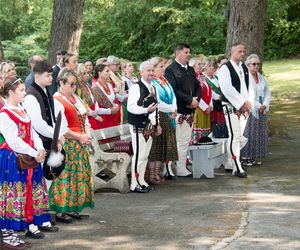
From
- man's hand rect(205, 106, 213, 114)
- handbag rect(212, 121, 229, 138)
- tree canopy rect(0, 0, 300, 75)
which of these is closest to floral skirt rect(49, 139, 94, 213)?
man's hand rect(205, 106, 213, 114)

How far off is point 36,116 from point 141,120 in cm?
234

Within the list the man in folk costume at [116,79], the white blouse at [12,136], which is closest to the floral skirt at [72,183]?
the white blouse at [12,136]

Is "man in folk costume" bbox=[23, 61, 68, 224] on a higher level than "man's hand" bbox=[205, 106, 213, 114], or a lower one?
higher

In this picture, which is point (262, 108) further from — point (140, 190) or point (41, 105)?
point (41, 105)

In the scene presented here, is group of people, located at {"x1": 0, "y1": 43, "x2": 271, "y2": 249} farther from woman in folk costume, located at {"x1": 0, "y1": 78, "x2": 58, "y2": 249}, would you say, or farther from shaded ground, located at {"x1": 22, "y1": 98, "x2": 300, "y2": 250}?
shaded ground, located at {"x1": 22, "y1": 98, "x2": 300, "y2": 250}

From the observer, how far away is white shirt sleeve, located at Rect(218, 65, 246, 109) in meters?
10.2

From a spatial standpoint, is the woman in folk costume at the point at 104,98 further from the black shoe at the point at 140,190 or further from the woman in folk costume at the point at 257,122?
the woman in folk costume at the point at 257,122

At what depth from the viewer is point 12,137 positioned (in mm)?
6438

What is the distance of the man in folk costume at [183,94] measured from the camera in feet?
33.2

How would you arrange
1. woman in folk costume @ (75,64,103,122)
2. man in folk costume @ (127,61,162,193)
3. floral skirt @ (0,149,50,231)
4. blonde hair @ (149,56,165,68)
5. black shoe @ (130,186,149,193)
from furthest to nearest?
woman in folk costume @ (75,64,103,122), blonde hair @ (149,56,165,68), black shoe @ (130,186,149,193), man in folk costume @ (127,61,162,193), floral skirt @ (0,149,50,231)

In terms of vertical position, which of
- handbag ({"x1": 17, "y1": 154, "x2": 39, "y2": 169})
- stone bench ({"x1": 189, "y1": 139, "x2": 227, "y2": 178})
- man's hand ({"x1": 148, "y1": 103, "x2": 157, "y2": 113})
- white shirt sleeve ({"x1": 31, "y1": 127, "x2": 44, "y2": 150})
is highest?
man's hand ({"x1": 148, "y1": 103, "x2": 157, "y2": 113})

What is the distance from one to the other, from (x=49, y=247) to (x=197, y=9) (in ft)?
102

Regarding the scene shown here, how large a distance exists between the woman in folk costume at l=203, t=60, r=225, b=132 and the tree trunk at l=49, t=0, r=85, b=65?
10.7 feet

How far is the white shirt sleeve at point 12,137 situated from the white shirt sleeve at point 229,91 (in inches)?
172
